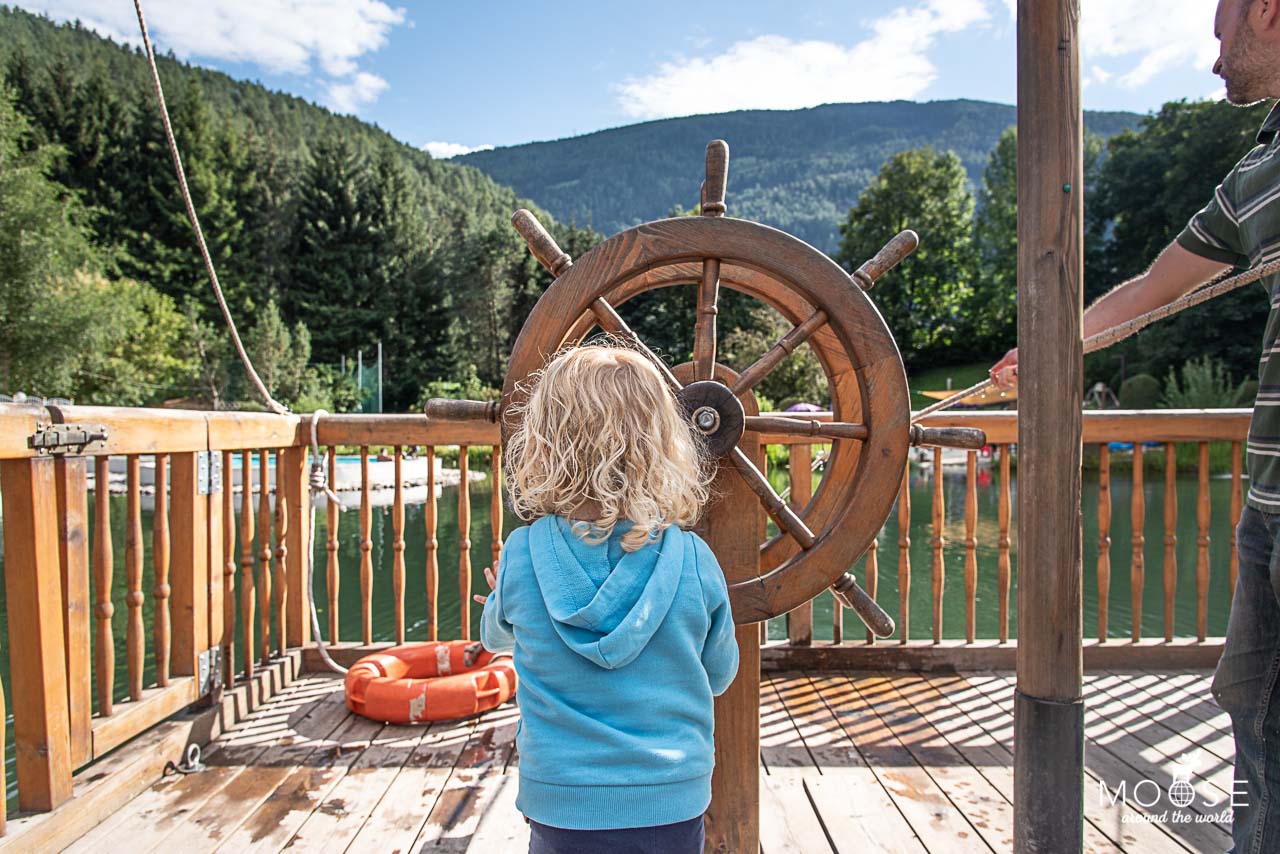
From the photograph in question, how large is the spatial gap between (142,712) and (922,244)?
29424 millimetres

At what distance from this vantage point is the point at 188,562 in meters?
2.09

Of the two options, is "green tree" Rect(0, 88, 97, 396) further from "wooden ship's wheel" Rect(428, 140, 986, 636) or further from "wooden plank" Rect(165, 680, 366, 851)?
"wooden ship's wheel" Rect(428, 140, 986, 636)

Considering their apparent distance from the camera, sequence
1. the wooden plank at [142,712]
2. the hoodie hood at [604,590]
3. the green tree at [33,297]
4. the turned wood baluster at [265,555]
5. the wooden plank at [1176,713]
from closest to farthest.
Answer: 1. the hoodie hood at [604,590]
2. the wooden plank at [142,712]
3. the wooden plank at [1176,713]
4. the turned wood baluster at [265,555]
5. the green tree at [33,297]

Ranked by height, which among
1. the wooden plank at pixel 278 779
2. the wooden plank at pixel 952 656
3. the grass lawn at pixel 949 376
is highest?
the grass lawn at pixel 949 376

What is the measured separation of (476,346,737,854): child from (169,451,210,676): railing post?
139cm

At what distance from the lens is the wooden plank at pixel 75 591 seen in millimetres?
1597

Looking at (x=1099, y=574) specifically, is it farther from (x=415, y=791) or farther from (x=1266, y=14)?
(x=415, y=791)

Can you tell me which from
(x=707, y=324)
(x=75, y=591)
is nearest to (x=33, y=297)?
(x=75, y=591)

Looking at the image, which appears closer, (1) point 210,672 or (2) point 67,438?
(2) point 67,438

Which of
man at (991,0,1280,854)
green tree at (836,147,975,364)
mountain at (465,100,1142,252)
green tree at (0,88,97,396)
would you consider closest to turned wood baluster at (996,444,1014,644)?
man at (991,0,1280,854)

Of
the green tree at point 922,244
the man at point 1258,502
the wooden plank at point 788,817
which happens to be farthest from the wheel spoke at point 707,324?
the green tree at point 922,244

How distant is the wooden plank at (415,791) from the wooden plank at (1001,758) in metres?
1.29

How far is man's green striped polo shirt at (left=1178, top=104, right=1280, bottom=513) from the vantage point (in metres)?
1.16

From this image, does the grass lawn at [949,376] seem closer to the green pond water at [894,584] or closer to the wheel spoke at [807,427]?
the green pond water at [894,584]
